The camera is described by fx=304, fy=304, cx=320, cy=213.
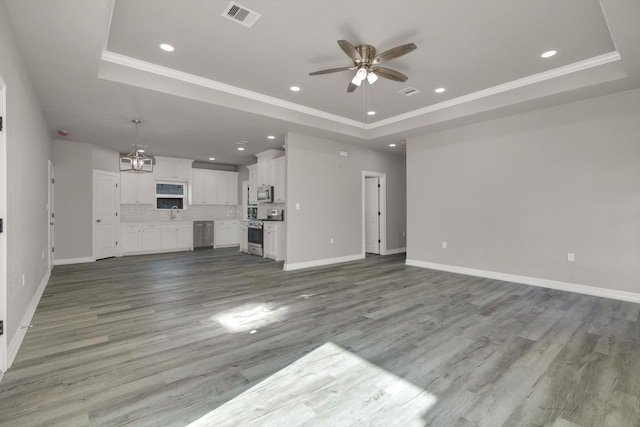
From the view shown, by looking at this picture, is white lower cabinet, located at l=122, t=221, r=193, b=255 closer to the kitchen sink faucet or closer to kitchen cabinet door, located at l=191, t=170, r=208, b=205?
the kitchen sink faucet

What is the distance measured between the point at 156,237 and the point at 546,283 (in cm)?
888

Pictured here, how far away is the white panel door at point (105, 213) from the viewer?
23.3ft

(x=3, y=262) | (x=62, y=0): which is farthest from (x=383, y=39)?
(x=3, y=262)

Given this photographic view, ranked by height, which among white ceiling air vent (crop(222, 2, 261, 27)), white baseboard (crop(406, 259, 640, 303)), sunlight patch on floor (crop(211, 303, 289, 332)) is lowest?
sunlight patch on floor (crop(211, 303, 289, 332))

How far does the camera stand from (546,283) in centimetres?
462

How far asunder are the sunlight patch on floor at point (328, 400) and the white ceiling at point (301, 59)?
301 centimetres

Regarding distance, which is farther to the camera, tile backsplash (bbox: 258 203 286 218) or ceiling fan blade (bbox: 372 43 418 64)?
tile backsplash (bbox: 258 203 286 218)

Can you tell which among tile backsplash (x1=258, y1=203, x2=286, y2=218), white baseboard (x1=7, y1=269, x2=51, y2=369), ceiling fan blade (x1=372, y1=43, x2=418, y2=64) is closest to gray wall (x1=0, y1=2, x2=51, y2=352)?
white baseboard (x1=7, y1=269, x2=51, y2=369)

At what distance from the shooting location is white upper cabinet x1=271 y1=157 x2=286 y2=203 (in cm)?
741

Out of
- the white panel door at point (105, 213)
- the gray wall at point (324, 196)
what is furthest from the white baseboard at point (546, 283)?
the white panel door at point (105, 213)

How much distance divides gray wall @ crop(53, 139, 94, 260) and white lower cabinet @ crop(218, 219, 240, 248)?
10.8ft

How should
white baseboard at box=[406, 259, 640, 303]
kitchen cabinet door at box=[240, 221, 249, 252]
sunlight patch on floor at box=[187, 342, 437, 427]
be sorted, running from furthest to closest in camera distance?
1. kitchen cabinet door at box=[240, 221, 249, 252]
2. white baseboard at box=[406, 259, 640, 303]
3. sunlight patch on floor at box=[187, 342, 437, 427]

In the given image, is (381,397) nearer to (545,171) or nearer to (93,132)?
(545,171)

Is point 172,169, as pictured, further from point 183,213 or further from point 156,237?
point 156,237
